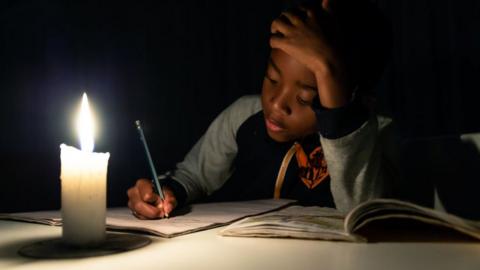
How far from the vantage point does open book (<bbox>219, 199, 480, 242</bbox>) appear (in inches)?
23.6

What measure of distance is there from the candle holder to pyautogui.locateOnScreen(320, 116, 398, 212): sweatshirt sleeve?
0.49 m

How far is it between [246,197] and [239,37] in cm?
72

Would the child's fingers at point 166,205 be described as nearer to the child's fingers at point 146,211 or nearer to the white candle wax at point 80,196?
the child's fingers at point 146,211

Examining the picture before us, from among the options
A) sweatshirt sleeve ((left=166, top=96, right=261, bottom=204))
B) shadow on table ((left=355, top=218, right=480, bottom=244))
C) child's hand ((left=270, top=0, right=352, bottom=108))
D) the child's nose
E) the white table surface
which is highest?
child's hand ((left=270, top=0, right=352, bottom=108))

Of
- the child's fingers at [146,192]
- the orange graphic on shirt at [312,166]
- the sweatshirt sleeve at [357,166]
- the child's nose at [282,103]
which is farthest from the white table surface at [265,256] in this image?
the orange graphic on shirt at [312,166]

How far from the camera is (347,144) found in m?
1.03

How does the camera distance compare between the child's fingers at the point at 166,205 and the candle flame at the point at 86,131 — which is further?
the child's fingers at the point at 166,205

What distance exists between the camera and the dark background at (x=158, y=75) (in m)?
1.48

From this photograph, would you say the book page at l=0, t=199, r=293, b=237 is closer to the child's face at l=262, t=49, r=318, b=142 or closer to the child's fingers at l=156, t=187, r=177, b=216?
the child's fingers at l=156, t=187, r=177, b=216

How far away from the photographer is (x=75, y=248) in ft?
1.94

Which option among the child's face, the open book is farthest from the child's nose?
the open book

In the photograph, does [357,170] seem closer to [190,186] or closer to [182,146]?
[190,186]

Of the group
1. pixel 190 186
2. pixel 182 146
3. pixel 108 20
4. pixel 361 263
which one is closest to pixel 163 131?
pixel 182 146

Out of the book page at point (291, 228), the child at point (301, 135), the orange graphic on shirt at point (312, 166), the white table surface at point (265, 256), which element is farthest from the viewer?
the orange graphic on shirt at point (312, 166)
